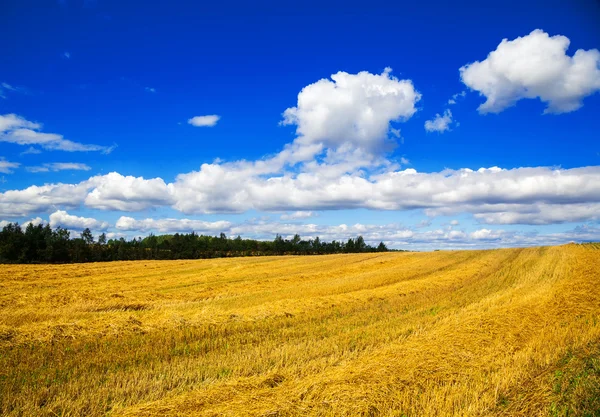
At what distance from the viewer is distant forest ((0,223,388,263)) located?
59.3 metres

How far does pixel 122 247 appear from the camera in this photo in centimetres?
7812

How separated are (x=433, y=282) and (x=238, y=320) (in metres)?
12.0

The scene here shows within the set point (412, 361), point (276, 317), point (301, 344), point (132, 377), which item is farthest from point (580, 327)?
point (132, 377)

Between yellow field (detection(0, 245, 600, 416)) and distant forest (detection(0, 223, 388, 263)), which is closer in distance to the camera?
yellow field (detection(0, 245, 600, 416))

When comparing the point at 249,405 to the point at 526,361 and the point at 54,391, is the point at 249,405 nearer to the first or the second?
the point at 54,391

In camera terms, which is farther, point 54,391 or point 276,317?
point 276,317

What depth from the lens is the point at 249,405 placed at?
5.05 meters

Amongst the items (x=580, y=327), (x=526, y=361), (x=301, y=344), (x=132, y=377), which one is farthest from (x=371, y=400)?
(x=580, y=327)

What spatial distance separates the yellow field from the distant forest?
55570 millimetres

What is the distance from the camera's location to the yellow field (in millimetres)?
5289

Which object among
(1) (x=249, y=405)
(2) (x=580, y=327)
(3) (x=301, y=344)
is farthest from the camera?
(2) (x=580, y=327)

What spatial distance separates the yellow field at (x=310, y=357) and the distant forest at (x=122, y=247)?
5557 cm

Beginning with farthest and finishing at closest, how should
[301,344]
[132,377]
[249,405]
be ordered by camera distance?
[301,344], [132,377], [249,405]

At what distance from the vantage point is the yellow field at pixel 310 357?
529cm
